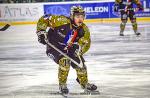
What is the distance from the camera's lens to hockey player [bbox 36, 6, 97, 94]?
22.4ft

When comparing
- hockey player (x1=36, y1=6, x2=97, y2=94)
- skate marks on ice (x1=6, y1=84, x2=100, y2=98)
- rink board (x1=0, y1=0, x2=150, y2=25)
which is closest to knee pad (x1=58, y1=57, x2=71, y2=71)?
hockey player (x1=36, y1=6, x2=97, y2=94)

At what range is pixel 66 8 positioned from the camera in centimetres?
2370

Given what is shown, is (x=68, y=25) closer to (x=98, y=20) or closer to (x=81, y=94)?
(x=81, y=94)

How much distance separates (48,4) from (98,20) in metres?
2.44

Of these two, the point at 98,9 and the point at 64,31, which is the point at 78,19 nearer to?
the point at 64,31

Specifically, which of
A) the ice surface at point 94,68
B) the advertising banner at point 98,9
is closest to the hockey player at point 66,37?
the ice surface at point 94,68

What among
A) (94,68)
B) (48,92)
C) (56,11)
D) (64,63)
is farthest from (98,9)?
(64,63)

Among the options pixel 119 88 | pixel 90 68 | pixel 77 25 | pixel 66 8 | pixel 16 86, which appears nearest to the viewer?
pixel 77 25

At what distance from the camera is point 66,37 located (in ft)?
23.0

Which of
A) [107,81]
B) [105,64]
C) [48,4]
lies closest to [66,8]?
[48,4]

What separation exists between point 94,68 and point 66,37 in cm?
342

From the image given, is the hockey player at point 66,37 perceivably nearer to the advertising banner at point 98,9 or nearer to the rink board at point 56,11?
the rink board at point 56,11

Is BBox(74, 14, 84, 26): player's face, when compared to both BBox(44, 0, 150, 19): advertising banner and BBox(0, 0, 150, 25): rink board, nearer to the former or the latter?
BBox(0, 0, 150, 25): rink board

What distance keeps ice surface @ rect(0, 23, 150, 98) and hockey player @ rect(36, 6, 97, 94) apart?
440 mm
